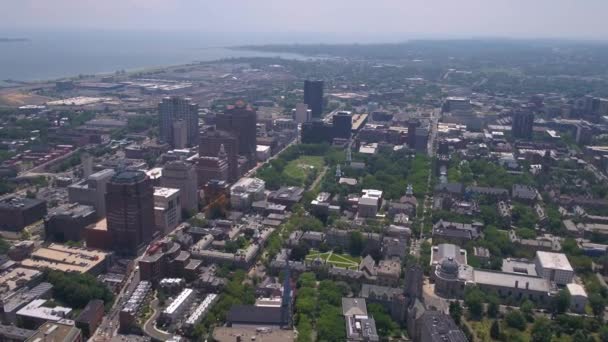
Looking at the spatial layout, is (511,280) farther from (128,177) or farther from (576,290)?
(128,177)

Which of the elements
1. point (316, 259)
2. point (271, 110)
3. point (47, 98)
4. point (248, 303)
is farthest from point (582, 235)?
point (47, 98)

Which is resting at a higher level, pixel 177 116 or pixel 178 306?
pixel 177 116

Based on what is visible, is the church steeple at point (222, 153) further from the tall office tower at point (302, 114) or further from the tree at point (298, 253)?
the tall office tower at point (302, 114)

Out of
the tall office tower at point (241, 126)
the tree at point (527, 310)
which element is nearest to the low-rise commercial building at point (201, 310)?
the tree at point (527, 310)

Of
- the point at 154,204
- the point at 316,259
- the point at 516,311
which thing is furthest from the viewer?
the point at 154,204

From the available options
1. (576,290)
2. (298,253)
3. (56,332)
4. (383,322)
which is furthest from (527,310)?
(56,332)

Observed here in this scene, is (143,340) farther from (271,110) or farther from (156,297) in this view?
(271,110)
